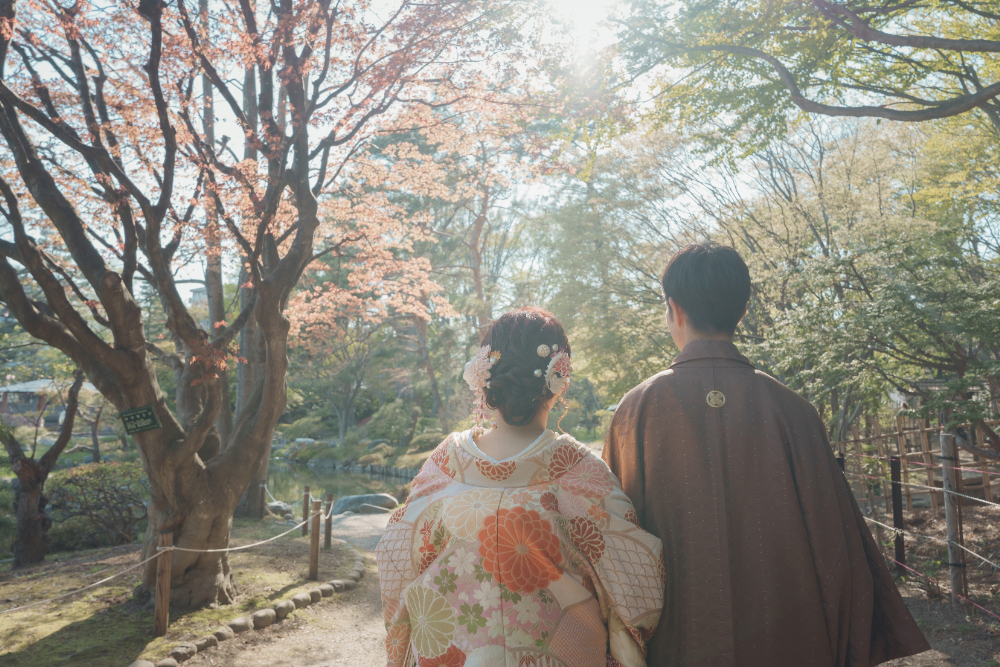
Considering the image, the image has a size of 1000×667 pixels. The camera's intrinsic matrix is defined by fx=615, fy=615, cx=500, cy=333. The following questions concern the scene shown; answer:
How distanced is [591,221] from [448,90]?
7.47 metres

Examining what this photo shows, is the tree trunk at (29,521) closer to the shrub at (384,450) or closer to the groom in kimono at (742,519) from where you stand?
the groom in kimono at (742,519)

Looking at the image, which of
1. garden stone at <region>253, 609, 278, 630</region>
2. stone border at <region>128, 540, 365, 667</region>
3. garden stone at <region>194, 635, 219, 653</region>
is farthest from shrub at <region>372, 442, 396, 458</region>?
garden stone at <region>194, 635, 219, 653</region>

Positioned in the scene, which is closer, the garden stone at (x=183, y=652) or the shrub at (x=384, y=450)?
the garden stone at (x=183, y=652)

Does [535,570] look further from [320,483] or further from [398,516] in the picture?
[320,483]

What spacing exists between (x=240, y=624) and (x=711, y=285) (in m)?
4.51

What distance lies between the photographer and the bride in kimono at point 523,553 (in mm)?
1616

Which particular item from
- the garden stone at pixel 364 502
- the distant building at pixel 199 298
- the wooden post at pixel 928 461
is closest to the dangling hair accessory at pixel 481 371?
the wooden post at pixel 928 461

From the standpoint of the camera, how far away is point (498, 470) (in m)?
1.74

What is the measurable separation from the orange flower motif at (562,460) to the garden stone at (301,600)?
446 cm

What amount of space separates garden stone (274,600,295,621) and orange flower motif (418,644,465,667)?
394 centimetres

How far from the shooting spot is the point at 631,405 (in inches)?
71.0

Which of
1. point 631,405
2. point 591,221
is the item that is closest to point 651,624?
point 631,405

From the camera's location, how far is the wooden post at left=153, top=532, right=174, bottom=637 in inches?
167

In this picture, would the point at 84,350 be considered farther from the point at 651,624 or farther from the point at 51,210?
the point at 651,624
